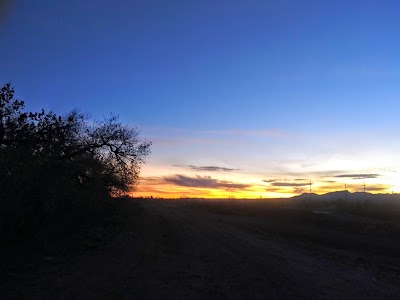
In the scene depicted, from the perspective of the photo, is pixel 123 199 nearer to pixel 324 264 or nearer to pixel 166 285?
pixel 324 264

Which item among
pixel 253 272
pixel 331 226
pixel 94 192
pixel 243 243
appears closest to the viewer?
pixel 253 272

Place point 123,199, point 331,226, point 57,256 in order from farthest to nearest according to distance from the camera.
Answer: point 123,199
point 331,226
point 57,256

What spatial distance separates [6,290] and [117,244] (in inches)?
327

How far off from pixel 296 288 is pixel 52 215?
457 inches

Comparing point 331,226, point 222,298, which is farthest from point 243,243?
point 331,226

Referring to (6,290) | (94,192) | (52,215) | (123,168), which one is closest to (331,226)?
(123,168)

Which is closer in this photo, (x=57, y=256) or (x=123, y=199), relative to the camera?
(x=57, y=256)

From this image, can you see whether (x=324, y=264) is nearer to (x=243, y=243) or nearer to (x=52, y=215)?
(x=243, y=243)

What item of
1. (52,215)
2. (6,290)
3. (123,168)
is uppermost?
(123,168)

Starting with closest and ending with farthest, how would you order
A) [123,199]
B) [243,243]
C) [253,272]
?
[253,272], [243,243], [123,199]

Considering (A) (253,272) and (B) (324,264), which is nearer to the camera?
(A) (253,272)

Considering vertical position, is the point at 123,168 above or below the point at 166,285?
above

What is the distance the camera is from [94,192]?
21672 mm

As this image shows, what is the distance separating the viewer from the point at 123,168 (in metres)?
36.2
